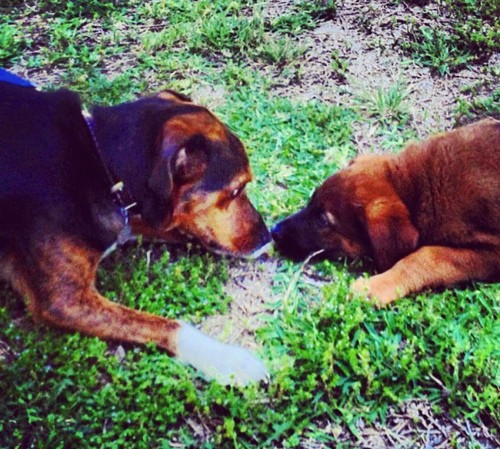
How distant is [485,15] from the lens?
Result: 6770mm

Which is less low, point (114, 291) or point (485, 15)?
point (485, 15)

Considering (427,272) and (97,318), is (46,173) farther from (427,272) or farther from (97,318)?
(427,272)

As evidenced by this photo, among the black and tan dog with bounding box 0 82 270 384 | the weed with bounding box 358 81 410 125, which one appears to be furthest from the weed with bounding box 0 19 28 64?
the weed with bounding box 358 81 410 125

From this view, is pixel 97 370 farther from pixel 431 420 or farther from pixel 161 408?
pixel 431 420

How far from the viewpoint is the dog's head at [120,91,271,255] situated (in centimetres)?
379

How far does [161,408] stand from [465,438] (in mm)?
1637

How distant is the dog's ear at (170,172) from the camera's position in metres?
3.70

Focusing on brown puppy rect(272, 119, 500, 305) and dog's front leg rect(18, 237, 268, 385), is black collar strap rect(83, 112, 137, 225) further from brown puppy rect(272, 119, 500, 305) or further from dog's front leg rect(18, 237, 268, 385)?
brown puppy rect(272, 119, 500, 305)

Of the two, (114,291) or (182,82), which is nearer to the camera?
(114,291)

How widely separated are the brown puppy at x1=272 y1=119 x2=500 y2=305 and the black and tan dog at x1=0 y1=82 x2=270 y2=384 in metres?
0.76

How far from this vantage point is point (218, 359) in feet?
12.9

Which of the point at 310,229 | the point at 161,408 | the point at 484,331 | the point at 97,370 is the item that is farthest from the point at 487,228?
the point at 97,370

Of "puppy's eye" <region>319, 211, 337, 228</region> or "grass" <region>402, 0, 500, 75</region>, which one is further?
"grass" <region>402, 0, 500, 75</region>

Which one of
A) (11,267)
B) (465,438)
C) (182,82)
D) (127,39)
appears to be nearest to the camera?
(465,438)
